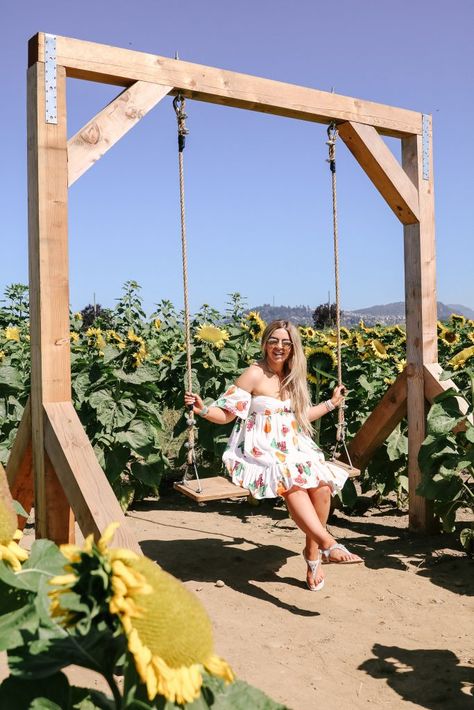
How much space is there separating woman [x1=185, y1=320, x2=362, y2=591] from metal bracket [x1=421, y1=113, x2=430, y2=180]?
1.48 metres

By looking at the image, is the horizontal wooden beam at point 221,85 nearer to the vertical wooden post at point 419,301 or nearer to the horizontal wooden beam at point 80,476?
the vertical wooden post at point 419,301

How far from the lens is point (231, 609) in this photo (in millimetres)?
3646

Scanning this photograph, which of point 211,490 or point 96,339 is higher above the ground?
point 96,339

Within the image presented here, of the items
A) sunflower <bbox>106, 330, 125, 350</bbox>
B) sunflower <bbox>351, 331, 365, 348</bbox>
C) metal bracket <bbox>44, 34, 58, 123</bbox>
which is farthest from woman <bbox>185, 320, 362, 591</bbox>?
sunflower <bbox>106, 330, 125, 350</bbox>

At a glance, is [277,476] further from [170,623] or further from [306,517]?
[170,623]

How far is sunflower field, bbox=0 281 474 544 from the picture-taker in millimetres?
4422

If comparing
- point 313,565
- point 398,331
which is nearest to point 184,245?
point 313,565

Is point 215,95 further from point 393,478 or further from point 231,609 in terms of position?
point 393,478

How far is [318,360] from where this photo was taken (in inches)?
209

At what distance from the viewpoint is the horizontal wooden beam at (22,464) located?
353cm

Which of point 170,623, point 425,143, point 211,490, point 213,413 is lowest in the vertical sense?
point 211,490

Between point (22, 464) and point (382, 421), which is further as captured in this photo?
point (382, 421)

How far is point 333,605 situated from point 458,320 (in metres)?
5.68

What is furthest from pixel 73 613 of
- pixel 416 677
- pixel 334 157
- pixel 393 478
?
pixel 393 478
